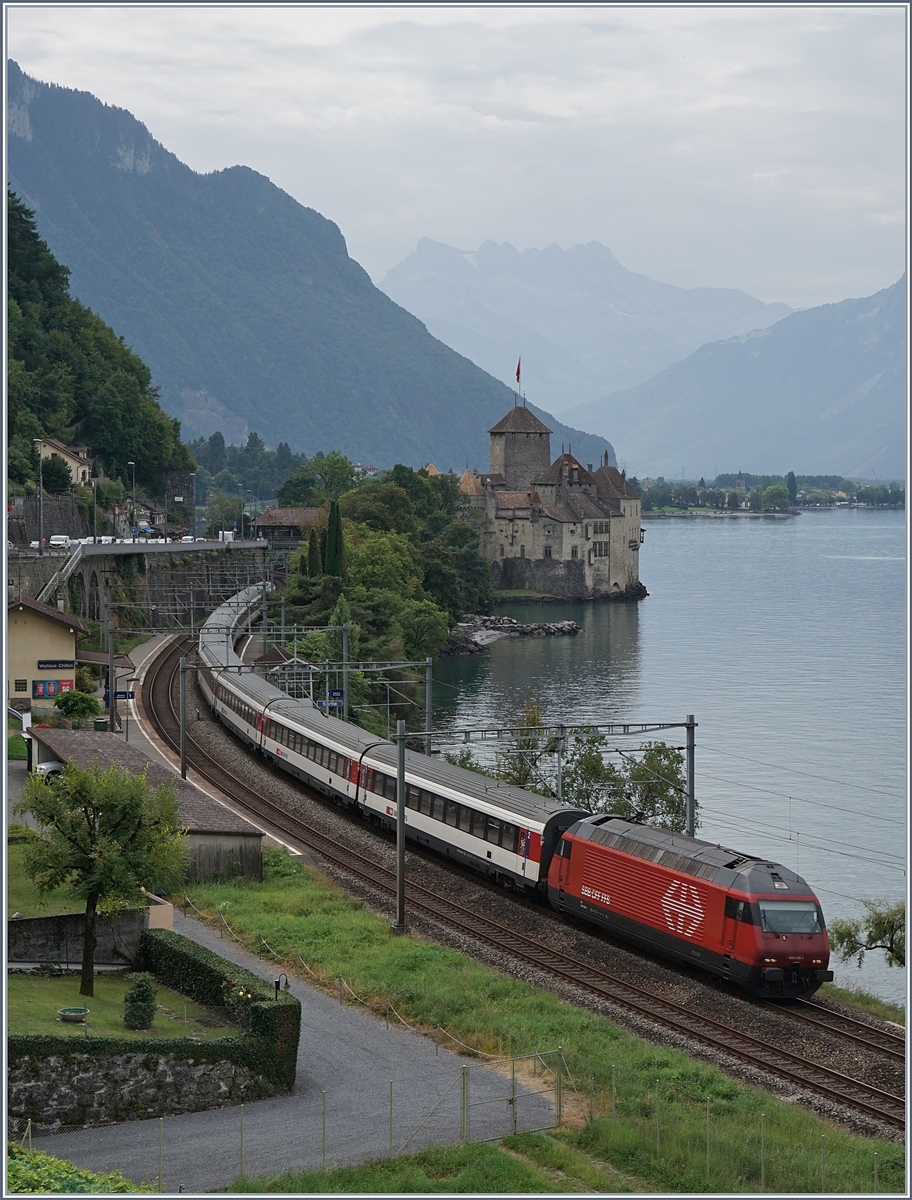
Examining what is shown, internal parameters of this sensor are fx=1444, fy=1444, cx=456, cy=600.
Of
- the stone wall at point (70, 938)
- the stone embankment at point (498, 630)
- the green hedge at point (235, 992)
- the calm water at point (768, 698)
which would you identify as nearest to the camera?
the green hedge at point (235, 992)

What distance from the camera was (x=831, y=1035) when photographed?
2417cm

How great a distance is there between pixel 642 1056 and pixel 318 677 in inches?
1723

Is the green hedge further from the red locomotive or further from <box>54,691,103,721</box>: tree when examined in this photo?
<box>54,691,103,721</box>: tree

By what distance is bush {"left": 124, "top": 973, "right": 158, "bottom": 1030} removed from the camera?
75.0 feet

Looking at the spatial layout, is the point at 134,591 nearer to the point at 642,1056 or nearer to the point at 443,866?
the point at 443,866

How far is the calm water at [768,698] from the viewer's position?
50062mm

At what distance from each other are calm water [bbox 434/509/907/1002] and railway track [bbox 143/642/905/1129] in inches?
450

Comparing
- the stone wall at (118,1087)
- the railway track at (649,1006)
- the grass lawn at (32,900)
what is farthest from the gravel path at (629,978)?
the grass lawn at (32,900)

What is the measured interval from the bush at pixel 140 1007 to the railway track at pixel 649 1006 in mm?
7854

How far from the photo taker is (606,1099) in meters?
20.9

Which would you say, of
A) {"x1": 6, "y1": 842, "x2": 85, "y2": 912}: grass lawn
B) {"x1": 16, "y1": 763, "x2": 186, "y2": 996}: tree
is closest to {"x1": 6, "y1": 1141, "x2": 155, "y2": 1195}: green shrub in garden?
{"x1": 16, "y1": 763, "x2": 186, "y2": 996}: tree

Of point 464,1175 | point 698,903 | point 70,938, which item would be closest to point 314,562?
point 70,938

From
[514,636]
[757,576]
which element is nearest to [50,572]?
[514,636]

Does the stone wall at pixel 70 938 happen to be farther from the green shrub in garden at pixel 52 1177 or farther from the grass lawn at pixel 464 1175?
the grass lawn at pixel 464 1175
